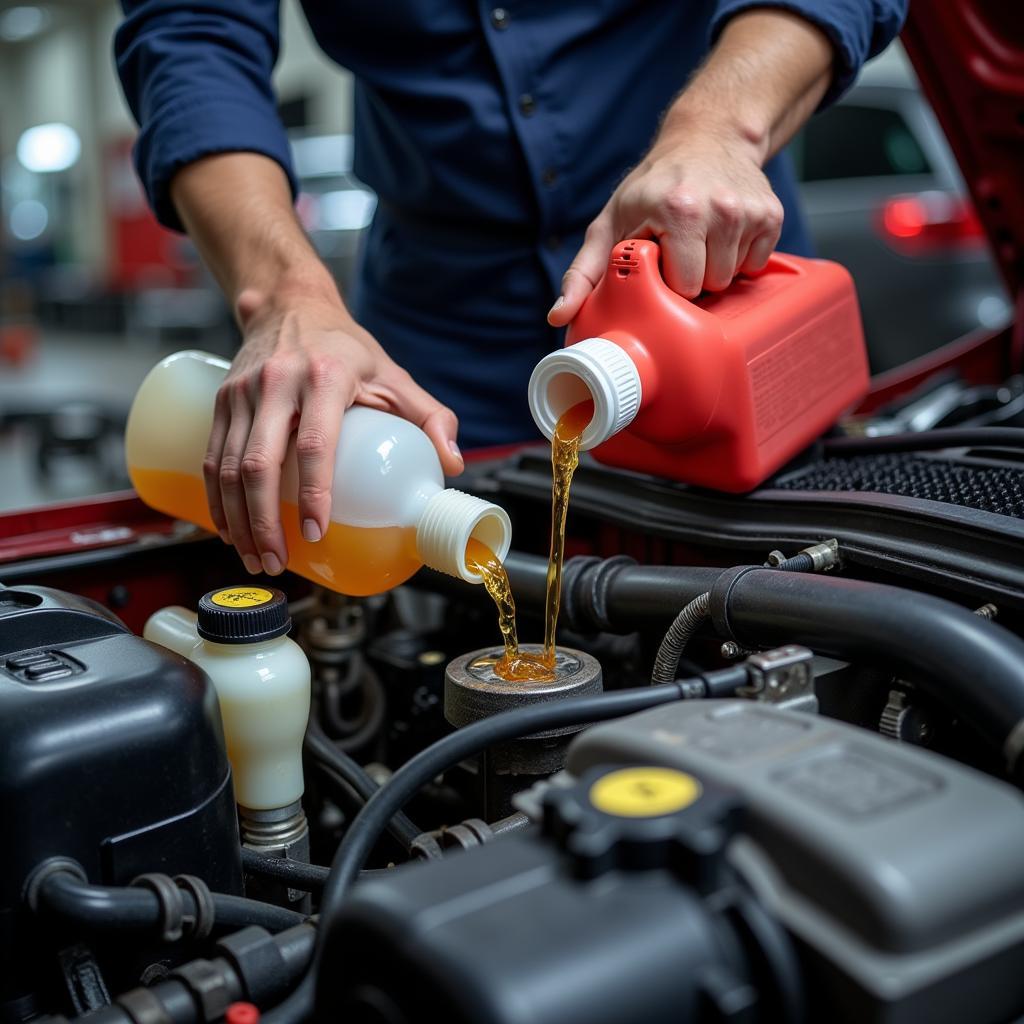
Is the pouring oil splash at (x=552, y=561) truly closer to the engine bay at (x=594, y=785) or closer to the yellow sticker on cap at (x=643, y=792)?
the engine bay at (x=594, y=785)

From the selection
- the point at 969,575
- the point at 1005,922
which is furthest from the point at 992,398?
the point at 1005,922

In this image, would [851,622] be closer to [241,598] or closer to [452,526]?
[452,526]

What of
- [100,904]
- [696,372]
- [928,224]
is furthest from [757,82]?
[928,224]

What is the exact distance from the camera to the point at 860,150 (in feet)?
13.4

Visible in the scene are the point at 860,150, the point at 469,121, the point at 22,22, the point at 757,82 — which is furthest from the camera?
the point at 22,22

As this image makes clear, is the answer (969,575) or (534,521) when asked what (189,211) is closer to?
(534,521)

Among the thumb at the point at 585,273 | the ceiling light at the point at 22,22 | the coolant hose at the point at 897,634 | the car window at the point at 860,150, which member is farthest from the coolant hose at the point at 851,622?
the ceiling light at the point at 22,22

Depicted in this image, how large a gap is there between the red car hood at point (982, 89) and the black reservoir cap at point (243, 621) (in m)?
1.09

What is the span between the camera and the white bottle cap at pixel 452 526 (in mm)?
764

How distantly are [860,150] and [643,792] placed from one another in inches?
161

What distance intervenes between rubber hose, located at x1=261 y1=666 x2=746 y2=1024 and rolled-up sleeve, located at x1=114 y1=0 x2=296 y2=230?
0.79 metres

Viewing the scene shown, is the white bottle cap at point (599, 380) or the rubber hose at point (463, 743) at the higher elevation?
the white bottle cap at point (599, 380)

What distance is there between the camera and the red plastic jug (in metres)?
0.81

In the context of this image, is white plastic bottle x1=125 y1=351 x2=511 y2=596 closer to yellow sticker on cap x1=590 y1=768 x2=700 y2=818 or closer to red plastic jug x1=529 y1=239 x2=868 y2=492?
red plastic jug x1=529 y1=239 x2=868 y2=492
